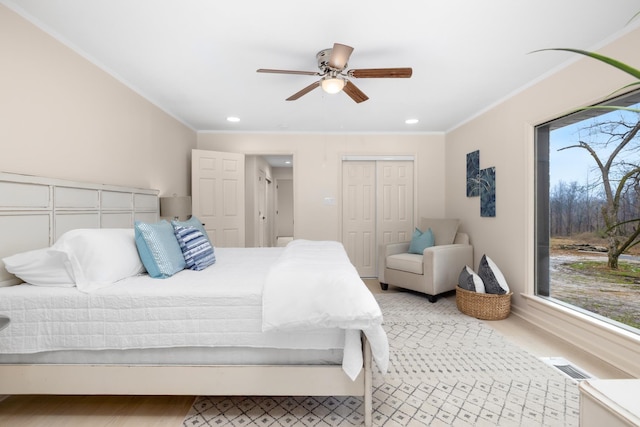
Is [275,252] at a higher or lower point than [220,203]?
lower

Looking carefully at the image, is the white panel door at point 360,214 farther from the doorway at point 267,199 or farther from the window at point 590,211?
the window at point 590,211

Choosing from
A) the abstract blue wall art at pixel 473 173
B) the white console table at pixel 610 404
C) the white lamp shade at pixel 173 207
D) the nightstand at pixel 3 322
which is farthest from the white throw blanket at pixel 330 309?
the abstract blue wall art at pixel 473 173

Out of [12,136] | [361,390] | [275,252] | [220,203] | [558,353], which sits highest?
[12,136]

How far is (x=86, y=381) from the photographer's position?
5.20ft

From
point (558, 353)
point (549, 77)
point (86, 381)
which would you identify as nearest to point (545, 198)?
point (549, 77)

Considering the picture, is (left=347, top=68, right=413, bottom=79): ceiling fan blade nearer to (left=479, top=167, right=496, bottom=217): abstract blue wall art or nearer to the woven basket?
(left=479, top=167, right=496, bottom=217): abstract blue wall art

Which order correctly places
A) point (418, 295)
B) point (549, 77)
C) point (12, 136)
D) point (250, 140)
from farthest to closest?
point (250, 140)
point (418, 295)
point (549, 77)
point (12, 136)

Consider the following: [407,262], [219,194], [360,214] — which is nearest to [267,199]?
[219,194]

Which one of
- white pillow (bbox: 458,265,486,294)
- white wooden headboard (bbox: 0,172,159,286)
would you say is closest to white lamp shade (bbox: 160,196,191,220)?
white wooden headboard (bbox: 0,172,159,286)

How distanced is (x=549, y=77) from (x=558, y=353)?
2329 mm

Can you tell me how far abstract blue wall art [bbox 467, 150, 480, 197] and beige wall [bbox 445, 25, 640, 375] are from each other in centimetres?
9

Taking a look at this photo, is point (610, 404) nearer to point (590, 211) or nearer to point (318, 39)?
point (590, 211)

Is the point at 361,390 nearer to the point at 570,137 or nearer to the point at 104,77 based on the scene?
the point at 570,137

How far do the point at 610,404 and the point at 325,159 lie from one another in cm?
418
